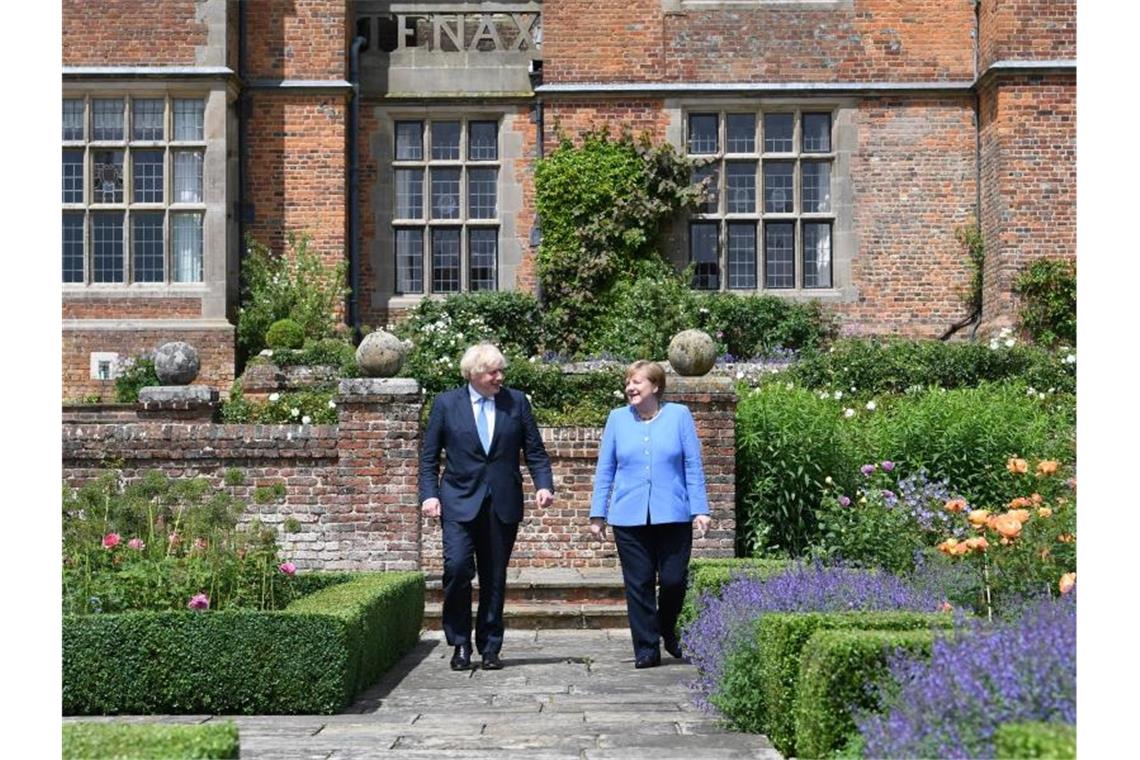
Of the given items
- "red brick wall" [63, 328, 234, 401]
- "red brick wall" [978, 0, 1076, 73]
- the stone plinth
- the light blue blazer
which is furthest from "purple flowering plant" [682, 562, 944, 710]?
"red brick wall" [978, 0, 1076, 73]

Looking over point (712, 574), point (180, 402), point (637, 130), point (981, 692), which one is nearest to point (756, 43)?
point (637, 130)

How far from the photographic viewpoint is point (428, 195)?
63.6 ft

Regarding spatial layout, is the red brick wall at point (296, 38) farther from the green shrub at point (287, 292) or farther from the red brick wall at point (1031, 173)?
the red brick wall at point (1031, 173)

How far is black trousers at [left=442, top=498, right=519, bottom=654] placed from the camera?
855 centimetres

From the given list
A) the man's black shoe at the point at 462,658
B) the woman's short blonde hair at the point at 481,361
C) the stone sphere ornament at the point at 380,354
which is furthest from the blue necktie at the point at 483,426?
the stone sphere ornament at the point at 380,354

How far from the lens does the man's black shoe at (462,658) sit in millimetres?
8555

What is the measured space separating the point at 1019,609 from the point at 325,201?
13718 mm

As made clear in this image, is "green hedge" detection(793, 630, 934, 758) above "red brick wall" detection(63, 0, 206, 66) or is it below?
below

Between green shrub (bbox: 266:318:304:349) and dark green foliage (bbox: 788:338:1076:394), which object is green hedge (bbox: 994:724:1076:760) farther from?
green shrub (bbox: 266:318:304:349)

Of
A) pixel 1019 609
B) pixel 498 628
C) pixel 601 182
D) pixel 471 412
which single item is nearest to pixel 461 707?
pixel 498 628

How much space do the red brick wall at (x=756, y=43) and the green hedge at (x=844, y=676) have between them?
1450cm

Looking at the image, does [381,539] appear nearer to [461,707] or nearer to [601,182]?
[461,707]

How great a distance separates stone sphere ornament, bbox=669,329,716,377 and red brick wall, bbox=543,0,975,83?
27.6 ft

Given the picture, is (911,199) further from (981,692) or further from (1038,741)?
(1038,741)
